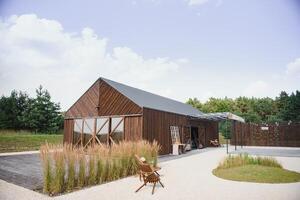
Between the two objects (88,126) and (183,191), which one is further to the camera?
(88,126)

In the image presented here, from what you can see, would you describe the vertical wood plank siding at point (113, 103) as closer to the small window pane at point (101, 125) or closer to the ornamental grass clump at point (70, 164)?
the small window pane at point (101, 125)

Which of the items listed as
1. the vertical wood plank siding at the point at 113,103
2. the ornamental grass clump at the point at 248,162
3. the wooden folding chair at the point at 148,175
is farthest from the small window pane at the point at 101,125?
the wooden folding chair at the point at 148,175

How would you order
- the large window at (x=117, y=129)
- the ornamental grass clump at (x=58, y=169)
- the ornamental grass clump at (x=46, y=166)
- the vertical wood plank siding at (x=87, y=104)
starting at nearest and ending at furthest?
the ornamental grass clump at (x=46, y=166) → the ornamental grass clump at (x=58, y=169) → the large window at (x=117, y=129) → the vertical wood plank siding at (x=87, y=104)

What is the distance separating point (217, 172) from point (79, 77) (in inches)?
678

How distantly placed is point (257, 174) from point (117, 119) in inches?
396

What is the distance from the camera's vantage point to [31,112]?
34625mm

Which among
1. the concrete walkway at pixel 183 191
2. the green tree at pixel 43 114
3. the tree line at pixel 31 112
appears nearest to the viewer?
the concrete walkway at pixel 183 191

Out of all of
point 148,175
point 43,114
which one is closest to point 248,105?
point 43,114

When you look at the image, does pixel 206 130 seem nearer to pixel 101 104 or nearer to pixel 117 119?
pixel 117 119

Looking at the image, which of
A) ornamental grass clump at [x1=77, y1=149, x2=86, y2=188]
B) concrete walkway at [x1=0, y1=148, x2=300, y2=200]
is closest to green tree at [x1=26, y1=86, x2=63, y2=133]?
concrete walkway at [x1=0, y1=148, x2=300, y2=200]

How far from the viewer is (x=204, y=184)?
7.39 m

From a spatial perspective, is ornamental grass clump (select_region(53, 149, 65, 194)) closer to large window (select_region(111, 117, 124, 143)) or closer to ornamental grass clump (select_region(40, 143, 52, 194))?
ornamental grass clump (select_region(40, 143, 52, 194))

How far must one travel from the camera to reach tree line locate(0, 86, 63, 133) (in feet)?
112

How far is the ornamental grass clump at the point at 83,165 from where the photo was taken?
6242mm
